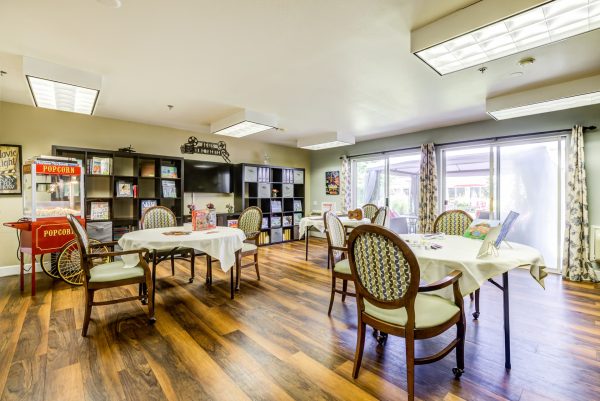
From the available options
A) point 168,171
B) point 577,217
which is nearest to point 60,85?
point 168,171

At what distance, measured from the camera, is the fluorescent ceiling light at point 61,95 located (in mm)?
2902

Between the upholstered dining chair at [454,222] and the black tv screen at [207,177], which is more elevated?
the black tv screen at [207,177]

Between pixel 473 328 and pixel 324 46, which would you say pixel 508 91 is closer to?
pixel 324 46

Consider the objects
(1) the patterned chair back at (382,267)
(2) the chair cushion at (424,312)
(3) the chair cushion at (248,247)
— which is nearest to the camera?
(1) the patterned chair back at (382,267)

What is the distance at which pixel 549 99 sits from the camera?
3363mm

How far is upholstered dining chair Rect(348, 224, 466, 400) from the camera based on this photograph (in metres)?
1.51

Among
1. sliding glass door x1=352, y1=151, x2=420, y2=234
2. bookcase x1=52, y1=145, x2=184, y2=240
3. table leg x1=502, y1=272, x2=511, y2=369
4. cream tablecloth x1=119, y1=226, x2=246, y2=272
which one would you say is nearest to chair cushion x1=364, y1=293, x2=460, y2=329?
table leg x1=502, y1=272, x2=511, y2=369

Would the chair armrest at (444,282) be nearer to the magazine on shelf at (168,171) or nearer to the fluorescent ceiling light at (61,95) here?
the fluorescent ceiling light at (61,95)

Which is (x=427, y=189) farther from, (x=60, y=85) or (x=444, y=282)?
(x=60, y=85)

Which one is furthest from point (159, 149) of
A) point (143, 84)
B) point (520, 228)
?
point (520, 228)

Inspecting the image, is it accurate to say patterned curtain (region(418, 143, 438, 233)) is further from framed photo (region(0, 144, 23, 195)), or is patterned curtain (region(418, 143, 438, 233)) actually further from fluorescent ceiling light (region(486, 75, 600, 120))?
framed photo (region(0, 144, 23, 195))

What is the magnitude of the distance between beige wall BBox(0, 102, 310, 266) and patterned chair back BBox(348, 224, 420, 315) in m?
4.89

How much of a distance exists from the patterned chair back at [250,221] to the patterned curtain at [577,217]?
451 centimetres

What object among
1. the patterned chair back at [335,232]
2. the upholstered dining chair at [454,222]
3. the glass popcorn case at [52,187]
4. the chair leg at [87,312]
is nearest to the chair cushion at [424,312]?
the patterned chair back at [335,232]
